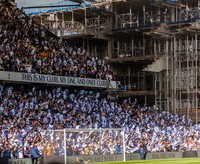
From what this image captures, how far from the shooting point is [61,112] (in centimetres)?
5294

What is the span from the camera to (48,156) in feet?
134

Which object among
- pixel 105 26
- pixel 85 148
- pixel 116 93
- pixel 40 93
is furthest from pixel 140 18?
pixel 85 148

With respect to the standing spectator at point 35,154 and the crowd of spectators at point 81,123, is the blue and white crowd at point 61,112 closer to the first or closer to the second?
the crowd of spectators at point 81,123

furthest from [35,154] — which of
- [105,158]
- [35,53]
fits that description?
[35,53]

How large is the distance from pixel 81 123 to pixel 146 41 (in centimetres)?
2113

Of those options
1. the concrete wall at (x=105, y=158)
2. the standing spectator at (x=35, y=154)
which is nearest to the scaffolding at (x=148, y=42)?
the concrete wall at (x=105, y=158)

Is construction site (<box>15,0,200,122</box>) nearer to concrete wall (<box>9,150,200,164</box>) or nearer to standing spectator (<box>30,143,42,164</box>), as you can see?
concrete wall (<box>9,150,200,164</box>)

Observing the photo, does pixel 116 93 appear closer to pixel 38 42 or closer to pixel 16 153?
pixel 38 42

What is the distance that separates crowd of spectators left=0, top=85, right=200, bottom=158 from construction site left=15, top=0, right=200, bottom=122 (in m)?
3.83

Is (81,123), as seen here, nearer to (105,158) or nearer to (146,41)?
(105,158)

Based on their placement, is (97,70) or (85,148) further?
(97,70)

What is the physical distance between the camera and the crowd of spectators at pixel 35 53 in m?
52.4

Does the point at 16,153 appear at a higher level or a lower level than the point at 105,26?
lower

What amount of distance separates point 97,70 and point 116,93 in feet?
17.8
